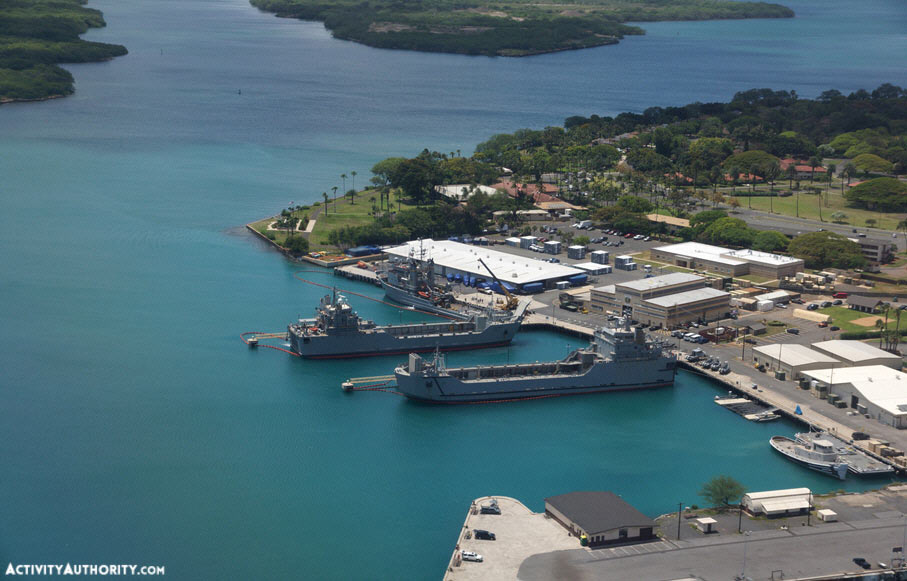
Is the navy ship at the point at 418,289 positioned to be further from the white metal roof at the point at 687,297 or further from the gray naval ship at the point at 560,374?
the white metal roof at the point at 687,297

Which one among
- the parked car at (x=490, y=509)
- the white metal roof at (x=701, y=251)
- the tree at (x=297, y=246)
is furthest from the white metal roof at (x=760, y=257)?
the parked car at (x=490, y=509)

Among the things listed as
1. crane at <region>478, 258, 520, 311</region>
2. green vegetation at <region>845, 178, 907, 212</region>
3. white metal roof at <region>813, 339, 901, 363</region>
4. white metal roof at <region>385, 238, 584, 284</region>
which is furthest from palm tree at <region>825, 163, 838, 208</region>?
white metal roof at <region>813, 339, 901, 363</region>

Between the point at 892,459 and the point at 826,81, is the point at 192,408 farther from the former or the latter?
the point at 826,81

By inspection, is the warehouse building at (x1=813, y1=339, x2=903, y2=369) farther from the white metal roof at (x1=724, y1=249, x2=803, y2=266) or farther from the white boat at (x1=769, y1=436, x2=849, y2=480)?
the white metal roof at (x1=724, y1=249, x2=803, y2=266)

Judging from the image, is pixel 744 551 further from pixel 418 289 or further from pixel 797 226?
pixel 797 226

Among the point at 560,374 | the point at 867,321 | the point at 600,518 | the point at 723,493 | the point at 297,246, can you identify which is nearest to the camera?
the point at 600,518

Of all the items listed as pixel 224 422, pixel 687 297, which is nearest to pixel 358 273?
pixel 687 297
